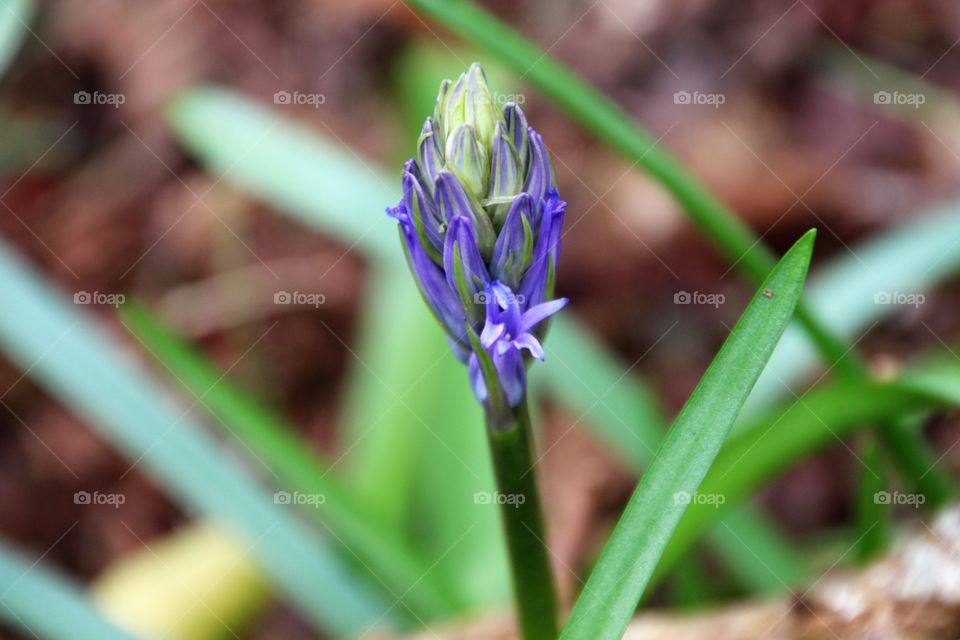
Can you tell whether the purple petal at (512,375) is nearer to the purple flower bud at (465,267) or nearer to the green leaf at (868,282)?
the purple flower bud at (465,267)

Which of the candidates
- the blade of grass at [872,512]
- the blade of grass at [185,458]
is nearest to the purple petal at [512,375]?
the blade of grass at [872,512]

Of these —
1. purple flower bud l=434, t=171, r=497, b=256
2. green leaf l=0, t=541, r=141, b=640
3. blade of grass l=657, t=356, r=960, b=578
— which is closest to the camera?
purple flower bud l=434, t=171, r=497, b=256

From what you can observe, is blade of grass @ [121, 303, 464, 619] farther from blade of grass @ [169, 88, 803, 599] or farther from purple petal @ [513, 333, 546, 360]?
purple petal @ [513, 333, 546, 360]

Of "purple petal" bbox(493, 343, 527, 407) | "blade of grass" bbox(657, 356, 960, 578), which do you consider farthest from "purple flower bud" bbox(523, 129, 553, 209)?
"blade of grass" bbox(657, 356, 960, 578)

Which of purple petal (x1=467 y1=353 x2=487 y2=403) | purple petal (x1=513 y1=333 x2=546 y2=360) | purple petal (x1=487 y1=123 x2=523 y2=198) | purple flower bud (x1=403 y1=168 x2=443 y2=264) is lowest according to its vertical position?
purple petal (x1=467 y1=353 x2=487 y2=403)

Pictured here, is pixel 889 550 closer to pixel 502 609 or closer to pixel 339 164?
pixel 502 609

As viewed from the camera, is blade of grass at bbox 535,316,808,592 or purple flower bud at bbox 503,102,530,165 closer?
purple flower bud at bbox 503,102,530,165

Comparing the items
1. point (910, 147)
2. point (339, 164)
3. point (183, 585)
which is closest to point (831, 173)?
point (910, 147)

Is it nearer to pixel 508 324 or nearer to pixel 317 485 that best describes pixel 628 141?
pixel 508 324
